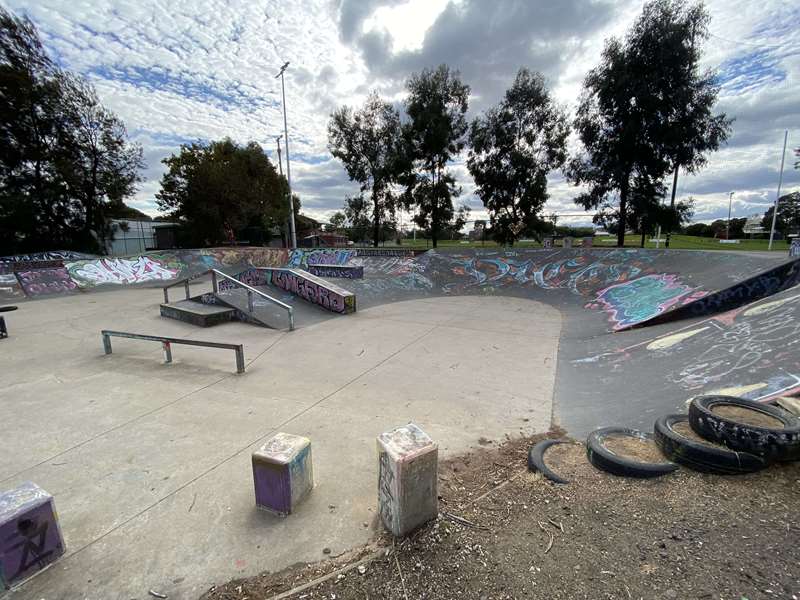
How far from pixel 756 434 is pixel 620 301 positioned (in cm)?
863

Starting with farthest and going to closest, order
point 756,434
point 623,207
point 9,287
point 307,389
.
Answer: point 623,207, point 9,287, point 307,389, point 756,434

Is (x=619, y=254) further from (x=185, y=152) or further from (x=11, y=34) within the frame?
(x=185, y=152)

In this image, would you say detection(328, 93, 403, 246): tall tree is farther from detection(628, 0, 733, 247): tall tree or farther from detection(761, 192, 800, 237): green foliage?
detection(761, 192, 800, 237): green foliage

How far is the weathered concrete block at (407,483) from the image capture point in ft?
7.14

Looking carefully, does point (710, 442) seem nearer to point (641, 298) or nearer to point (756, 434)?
point (756, 434)

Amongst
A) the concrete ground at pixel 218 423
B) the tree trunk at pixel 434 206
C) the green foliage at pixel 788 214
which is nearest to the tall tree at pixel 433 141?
the tree trunk at pixel 434 206

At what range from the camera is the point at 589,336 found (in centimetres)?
768

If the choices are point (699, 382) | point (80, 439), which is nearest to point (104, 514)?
point (80, 439)

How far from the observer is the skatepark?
239 centimetres

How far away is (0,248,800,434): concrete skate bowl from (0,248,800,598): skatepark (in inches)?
1.9

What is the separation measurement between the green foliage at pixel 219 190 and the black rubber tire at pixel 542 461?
31.6 metres

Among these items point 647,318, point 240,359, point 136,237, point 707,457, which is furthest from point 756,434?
point 136,237

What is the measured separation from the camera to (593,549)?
2020mm

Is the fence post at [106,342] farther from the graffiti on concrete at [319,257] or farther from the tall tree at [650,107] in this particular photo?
the tall tree at [650,107]
